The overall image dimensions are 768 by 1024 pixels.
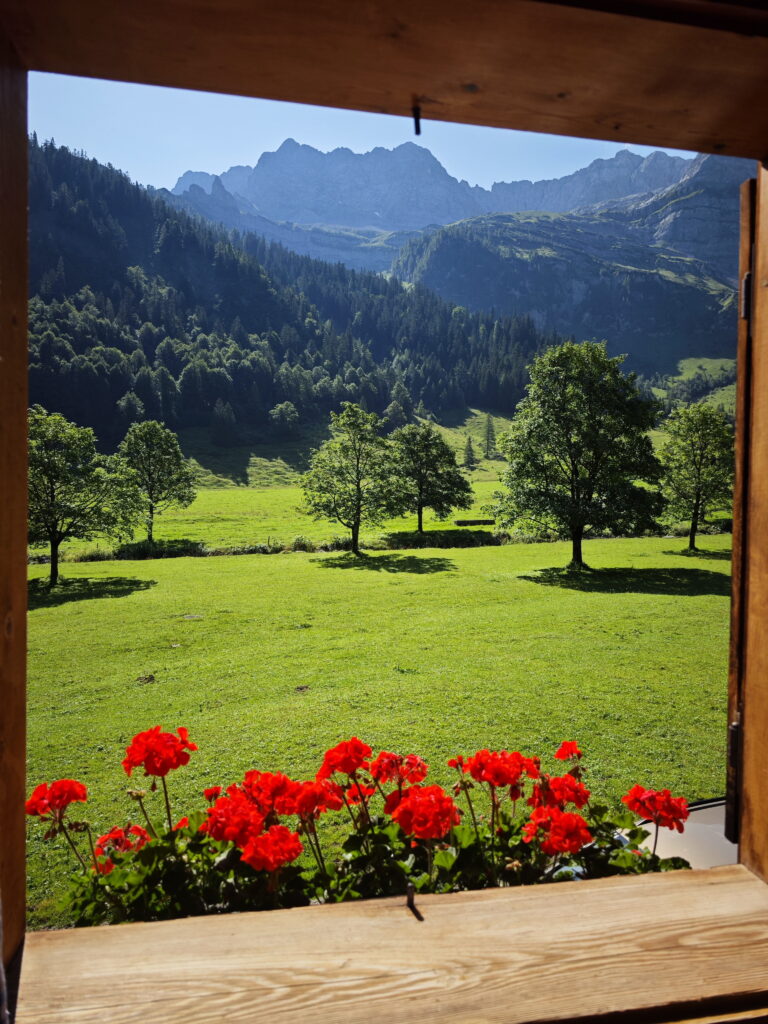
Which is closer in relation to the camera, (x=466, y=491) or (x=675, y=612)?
(x=675, y=612)

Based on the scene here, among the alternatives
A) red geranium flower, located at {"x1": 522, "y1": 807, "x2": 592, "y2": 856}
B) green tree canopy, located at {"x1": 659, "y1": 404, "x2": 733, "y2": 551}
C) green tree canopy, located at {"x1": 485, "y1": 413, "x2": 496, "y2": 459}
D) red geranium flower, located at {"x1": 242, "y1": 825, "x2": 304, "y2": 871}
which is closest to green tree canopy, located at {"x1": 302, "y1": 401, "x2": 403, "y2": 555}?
green tree canopy, located at {"x1": 659, "y1": 404, "x2": 733, "y2": 551}

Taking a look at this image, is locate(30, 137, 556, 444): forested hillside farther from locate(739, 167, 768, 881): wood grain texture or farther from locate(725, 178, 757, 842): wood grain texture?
locate(739, 167, 768, 881): wood grain texture

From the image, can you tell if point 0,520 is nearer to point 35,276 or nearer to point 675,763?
point 675,763

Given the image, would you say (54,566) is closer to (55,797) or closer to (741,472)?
(55,797)

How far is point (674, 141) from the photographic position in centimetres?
190

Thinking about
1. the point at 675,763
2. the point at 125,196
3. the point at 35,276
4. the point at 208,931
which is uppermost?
the point at 125,196

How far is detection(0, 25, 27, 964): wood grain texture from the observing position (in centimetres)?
148

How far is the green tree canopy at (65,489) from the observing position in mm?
18984

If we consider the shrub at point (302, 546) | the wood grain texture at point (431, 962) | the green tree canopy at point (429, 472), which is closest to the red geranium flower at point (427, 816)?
the wood grain texture at point (431, 962)

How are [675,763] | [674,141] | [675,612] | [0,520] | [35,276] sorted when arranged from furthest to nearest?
1. [35,276]
2. [675,612]
3. [675,763]
4. [674,141]
5. [0,520]

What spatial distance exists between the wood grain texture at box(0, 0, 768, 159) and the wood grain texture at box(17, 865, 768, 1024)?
7.94 feet

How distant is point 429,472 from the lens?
31750 millimetres

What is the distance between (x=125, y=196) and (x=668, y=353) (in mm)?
154306

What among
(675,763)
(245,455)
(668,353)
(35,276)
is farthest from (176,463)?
(668,353)
